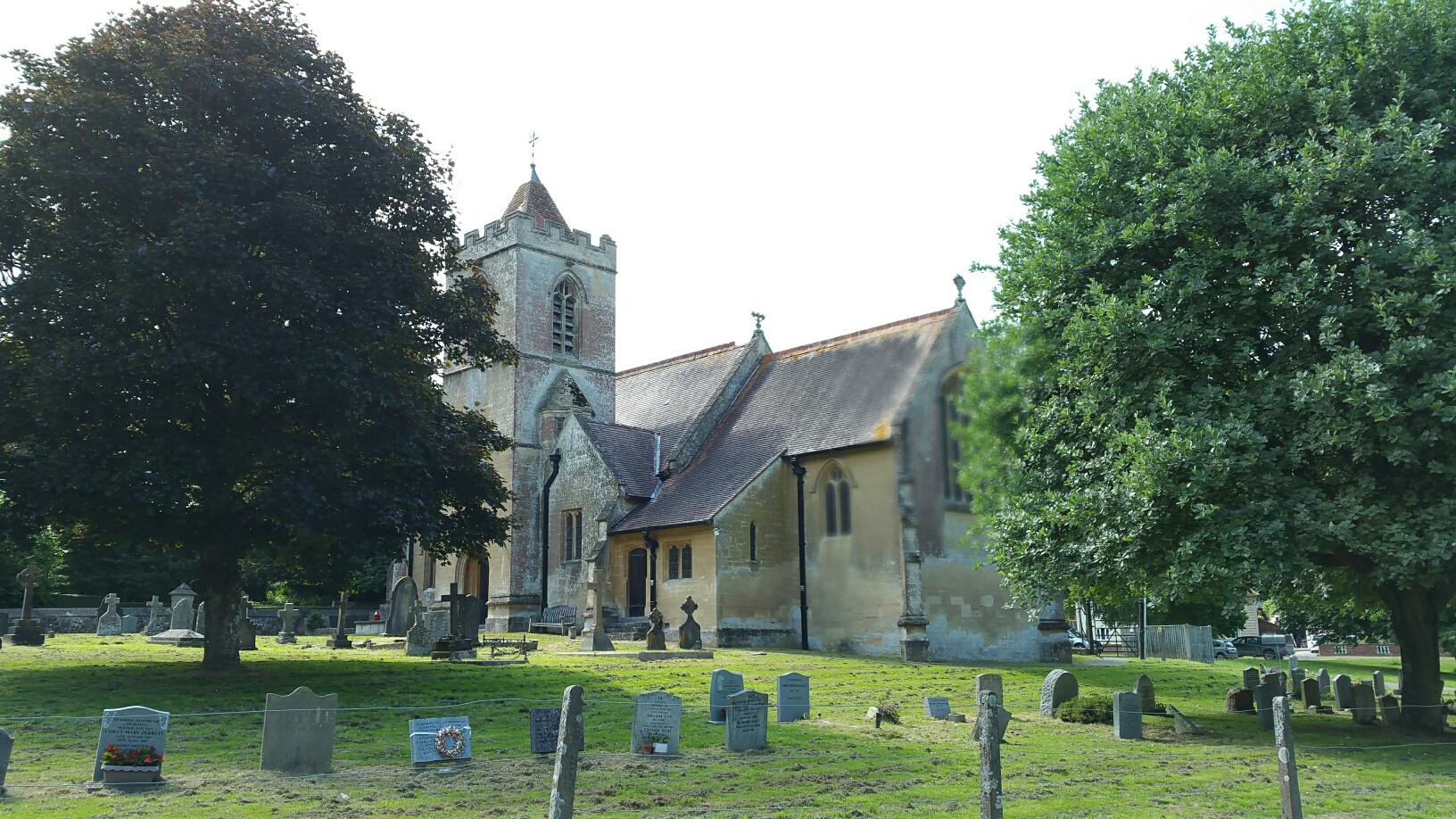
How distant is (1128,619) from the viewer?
5628cm

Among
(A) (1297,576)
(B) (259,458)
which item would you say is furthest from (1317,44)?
(B) (259,458)

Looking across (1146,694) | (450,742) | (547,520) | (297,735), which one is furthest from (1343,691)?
(547,520)

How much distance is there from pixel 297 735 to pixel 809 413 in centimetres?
2552

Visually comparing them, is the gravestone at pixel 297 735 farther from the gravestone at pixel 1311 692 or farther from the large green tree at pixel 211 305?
the gravestone at pixel 1311 692

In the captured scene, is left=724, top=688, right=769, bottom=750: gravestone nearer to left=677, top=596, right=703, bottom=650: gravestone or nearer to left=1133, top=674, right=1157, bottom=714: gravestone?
left=1133, top=674, right=1157, bottom=714: gravestone

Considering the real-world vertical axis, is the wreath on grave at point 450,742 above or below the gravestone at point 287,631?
below

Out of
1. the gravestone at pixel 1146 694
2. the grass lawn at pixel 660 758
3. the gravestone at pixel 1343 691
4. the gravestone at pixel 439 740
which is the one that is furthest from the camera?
the gravestone at pixel 1343 691

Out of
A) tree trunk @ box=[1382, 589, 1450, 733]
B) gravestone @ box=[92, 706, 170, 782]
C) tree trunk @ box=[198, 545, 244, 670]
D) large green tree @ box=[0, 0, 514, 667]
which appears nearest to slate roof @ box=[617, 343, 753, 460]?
large green tree @ box=[0, 0, 514, 667]

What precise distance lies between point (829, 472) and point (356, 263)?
17.6m

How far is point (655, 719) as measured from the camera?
13547 millimetres

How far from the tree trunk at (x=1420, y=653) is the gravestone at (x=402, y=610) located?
2840 cm

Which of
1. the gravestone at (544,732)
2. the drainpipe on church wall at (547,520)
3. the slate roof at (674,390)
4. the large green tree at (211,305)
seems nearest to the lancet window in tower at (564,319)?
the slate roof at (674,390)

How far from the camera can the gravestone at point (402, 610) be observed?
36.1 m

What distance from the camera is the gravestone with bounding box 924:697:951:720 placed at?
1786cm
